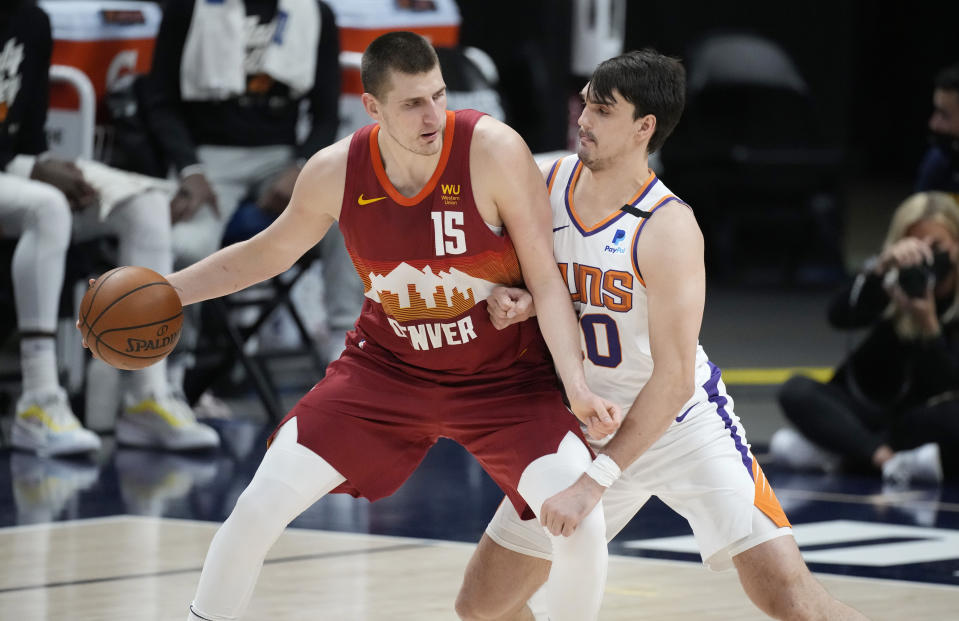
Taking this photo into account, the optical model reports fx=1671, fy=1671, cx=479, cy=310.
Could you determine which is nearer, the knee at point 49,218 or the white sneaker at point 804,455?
the knee at point 49,218

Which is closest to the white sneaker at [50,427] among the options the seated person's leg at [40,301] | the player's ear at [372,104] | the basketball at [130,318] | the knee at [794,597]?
the seated person's leg at [40,301]

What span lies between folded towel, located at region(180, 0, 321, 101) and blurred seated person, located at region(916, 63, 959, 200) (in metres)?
2.74

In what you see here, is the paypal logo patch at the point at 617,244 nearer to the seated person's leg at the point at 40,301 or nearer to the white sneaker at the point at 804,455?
the white sneaker at the point at 804,455

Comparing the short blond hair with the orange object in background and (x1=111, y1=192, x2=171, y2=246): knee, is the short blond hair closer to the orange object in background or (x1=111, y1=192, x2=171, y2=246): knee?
(x1=111, y1=192, x2=171, y2=246): knee

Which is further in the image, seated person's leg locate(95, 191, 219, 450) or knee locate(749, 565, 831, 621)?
seated person's leg locate(95, 191, 219, 450)

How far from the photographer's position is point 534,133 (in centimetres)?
1156

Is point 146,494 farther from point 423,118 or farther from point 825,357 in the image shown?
point 825,357

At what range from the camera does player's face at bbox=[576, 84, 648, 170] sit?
3.65m

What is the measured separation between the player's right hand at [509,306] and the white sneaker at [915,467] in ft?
10.6

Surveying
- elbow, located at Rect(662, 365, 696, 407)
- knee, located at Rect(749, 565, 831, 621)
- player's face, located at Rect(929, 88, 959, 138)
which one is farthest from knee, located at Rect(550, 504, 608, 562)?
player's face, located at Rect(929, 88, 959, 138)

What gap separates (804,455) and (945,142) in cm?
151

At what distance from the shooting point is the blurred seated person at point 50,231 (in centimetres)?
665

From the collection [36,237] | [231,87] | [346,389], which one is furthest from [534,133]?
[346,389]

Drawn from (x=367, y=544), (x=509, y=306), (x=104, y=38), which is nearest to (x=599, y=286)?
(x=509, y=306)
